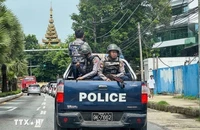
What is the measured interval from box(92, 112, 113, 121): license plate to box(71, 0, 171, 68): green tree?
38259 mm

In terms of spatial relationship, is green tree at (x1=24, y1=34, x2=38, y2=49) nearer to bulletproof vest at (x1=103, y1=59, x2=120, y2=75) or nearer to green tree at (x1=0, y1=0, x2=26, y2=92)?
green tree at (x1=0, y1=0, x2=26, y2=92)

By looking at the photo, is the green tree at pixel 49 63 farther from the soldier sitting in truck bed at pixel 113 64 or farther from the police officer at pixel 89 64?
the soldier sitting in truck bed at pixel 113 64

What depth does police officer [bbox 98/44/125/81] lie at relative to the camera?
854cm

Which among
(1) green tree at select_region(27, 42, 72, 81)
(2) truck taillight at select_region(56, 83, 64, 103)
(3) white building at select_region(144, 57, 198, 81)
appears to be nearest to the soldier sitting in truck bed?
(2) truck taillight at select_region(56, 83, 64, 103)

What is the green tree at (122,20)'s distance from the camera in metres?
46.5

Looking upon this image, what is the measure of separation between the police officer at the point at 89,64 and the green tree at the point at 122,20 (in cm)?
3695

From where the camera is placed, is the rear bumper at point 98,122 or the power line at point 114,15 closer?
the rear bumper at point 98,122

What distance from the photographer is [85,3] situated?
4822 centimetres

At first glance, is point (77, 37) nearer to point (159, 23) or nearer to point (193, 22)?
point (159, 23)

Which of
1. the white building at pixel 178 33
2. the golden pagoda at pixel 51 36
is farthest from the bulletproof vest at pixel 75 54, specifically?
A: the golden pagoda at pixel 51 36

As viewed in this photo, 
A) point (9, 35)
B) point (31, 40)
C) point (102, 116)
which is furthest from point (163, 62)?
point (31, 40)

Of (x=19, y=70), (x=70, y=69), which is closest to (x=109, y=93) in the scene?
(x=70, y=69)

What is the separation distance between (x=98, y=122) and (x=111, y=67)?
1.48m

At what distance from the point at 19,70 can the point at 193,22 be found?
23061 millimetres
